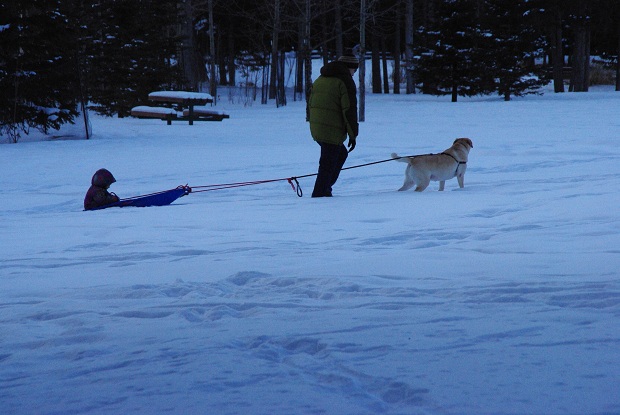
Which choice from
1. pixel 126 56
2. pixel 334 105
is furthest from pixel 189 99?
pixel 334 105

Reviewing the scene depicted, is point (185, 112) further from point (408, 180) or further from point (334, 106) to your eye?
point (334, 106)

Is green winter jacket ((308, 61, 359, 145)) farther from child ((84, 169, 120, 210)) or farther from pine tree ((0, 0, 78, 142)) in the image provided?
pine tree ((0, 0, 78, 142))

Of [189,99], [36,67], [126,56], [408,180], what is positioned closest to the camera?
[408,180]

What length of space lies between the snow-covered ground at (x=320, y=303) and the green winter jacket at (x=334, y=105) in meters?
0.85

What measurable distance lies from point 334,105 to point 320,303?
518 centimetres

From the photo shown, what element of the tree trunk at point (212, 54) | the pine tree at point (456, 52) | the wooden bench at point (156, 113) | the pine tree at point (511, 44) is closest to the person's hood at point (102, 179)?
the wooden bench at point (156, 113)

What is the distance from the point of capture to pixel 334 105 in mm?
9211

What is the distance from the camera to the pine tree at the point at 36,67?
62.2ft

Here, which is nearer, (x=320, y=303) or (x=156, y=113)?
(x=320, y=303)

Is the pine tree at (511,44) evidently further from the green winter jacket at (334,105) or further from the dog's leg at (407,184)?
the green winter jacket at (334,105)

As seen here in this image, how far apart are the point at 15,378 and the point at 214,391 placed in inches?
35.1

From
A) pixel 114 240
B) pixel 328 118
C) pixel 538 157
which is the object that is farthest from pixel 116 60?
pixel 114 240

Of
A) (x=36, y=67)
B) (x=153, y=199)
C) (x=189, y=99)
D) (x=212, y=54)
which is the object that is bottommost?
(x=153, y=199)

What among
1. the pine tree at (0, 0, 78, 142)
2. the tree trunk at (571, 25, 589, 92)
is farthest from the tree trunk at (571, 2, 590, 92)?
the pine tree at (0, 0, 78, 142)
